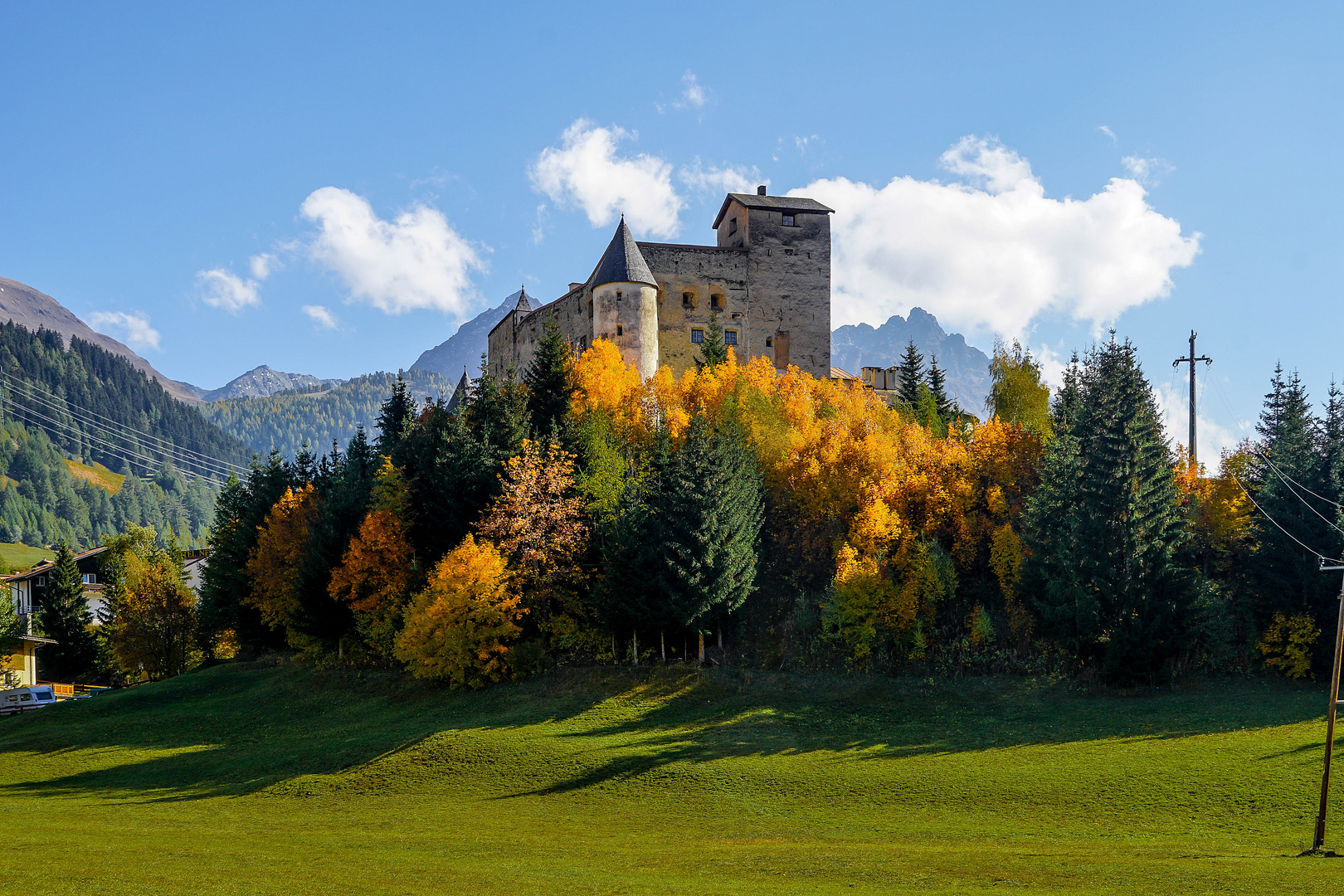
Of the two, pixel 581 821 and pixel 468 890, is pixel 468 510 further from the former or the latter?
pixel 468 890

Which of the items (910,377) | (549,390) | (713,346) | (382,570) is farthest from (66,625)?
(910,377)

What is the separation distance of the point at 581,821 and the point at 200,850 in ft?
36.7

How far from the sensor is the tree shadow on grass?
1512 inches

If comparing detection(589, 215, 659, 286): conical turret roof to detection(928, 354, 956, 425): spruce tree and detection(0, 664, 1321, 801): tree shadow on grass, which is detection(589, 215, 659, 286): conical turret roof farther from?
detection(0, 664, 1321, 801): tree shadow on grass

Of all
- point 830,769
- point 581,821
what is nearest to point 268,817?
point 581,821

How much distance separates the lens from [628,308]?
244ft

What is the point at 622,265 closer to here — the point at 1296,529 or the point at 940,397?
the point at 940,397

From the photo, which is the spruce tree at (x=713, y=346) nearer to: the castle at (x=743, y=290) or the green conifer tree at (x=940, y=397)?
the castle at (x=743, y=290)

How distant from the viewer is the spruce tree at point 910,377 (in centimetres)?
7781

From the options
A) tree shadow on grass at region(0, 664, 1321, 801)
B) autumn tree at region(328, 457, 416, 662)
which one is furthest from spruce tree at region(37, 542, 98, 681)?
autumn tree at region(328, 457, 416, 662)

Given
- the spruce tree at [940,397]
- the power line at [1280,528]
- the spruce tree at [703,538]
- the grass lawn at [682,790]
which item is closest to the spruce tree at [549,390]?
the spruce tree at [703,538]

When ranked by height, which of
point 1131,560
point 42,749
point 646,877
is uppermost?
point 1131,560

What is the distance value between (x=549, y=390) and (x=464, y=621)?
16729mm

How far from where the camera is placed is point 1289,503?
156 feet
